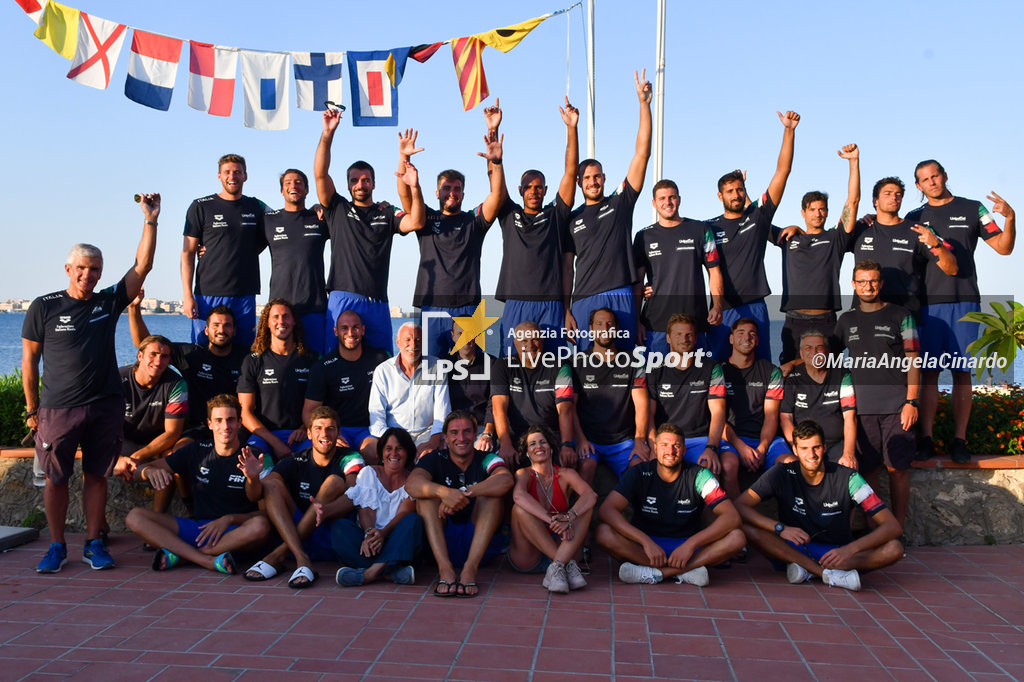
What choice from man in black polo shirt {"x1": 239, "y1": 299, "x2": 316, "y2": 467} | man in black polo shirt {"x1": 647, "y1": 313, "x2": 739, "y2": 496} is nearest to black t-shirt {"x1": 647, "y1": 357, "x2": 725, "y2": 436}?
man in black polo shirt {"x1": 647, "y1": 313, "x2": 739, "y2": 496}

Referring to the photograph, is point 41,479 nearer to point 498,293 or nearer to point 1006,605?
point 498,293

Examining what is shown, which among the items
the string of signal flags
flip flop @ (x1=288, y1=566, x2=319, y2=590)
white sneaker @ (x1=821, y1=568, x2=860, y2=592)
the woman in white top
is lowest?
white sneaker @ (x1=821, y1=568, x2=860, y2=592)

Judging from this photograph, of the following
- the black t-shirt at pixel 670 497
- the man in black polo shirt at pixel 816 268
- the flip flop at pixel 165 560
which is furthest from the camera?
the man in black polo shirt at pixel 816 268

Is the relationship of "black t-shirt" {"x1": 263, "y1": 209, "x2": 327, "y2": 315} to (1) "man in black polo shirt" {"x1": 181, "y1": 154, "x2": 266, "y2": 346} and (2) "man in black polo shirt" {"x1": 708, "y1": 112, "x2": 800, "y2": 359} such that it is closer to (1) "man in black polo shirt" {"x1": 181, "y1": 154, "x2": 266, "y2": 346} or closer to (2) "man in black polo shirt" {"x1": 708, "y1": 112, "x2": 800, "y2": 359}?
(1) "man in black polo shirt" {"x1": 181, "y1": 154, "x2": 266, "y2": 346}

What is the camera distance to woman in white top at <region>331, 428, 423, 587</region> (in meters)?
5.37

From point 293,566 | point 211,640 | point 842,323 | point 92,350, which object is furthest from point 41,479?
point 842,323

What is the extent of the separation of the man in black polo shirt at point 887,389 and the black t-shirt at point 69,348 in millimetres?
5603

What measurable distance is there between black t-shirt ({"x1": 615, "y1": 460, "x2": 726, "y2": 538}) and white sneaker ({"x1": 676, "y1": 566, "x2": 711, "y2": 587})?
34 centimetres

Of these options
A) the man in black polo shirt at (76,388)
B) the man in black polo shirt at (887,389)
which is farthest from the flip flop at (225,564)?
the man in black polo shirt at (887,389)

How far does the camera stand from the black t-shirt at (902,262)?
698cm

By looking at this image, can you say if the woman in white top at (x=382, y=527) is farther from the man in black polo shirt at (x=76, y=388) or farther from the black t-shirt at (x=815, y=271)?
the black t-shirt at (x=815, y=271)

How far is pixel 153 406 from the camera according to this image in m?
6.54

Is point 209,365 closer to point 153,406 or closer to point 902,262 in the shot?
point 153,406

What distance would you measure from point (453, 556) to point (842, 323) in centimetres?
367
